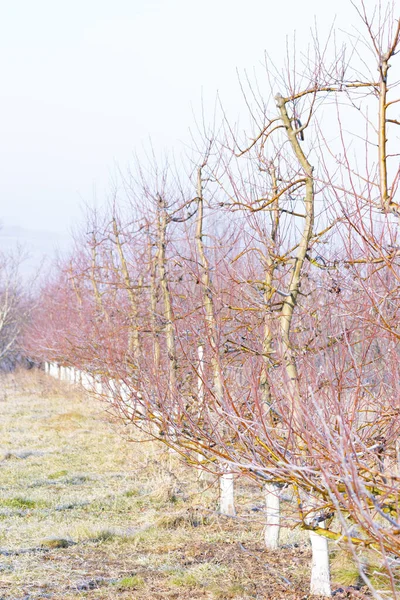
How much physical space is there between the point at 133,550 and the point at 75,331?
1716 cm

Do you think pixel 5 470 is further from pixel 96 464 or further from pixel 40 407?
pixel 40 407

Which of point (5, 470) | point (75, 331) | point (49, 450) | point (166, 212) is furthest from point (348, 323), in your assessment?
point (75, 331)

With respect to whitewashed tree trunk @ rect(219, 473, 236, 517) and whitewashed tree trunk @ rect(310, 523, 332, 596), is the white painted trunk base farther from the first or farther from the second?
whitewashed tree trunk @ rect(219, 473, 236, 517)

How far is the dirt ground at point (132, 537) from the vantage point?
261 inches

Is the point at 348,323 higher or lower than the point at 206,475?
higher

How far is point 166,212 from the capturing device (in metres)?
13.4

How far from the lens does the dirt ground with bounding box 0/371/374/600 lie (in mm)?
6637

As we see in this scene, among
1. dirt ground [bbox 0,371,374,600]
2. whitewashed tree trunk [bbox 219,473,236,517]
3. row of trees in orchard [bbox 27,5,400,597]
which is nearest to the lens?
row of trees in orchard [bbox 27,5,400,597]

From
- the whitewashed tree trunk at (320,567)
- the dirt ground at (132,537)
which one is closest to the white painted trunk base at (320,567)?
the whitewashed tree trunk at (320,567)

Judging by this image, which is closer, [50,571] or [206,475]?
[50,571]

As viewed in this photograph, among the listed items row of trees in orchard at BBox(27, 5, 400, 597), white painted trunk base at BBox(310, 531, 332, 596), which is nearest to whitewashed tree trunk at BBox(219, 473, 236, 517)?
row of trees in orchard at BBox(27, 5, 400, 597)

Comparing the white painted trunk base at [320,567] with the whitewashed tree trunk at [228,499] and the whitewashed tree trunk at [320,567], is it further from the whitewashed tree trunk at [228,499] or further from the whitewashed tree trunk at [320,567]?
the whitewashed tree trunk at [228,499]

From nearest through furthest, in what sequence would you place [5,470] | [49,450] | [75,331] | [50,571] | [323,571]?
[323,571], [50,571], [5,470], [49,450], [75,331]

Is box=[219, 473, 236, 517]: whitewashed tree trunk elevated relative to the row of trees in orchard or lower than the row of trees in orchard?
lower
